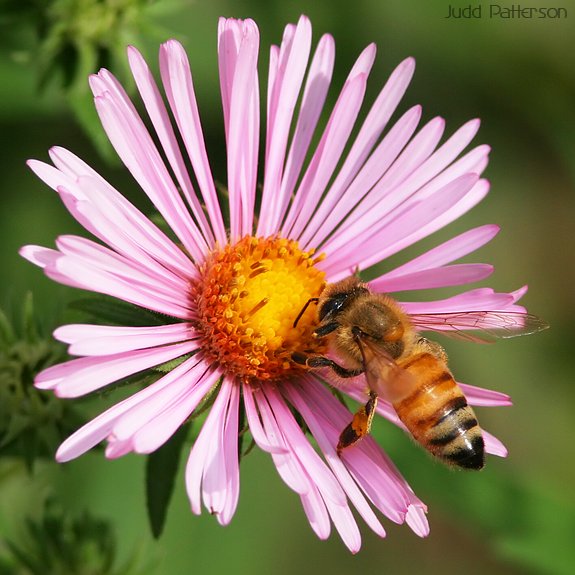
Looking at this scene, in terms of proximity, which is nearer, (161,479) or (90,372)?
(90,372)

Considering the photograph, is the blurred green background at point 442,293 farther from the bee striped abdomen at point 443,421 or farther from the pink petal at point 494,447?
the bee striped abdomen at point 443,421

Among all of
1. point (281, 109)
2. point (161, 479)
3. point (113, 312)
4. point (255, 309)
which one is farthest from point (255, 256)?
point (161, 479)

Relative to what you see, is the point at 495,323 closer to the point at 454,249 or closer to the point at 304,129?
the point at 454,249

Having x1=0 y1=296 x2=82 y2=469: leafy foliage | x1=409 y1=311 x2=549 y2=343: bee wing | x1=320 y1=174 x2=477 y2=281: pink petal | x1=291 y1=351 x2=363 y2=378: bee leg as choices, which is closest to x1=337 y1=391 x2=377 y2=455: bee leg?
x1=291 y1=351 x2=363 y2=378: bee leg

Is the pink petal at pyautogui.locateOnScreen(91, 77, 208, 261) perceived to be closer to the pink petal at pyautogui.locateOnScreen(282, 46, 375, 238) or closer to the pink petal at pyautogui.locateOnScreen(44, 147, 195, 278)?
the pink petal at pyautogui.locateOnScreen(44, 147, 195, 278)

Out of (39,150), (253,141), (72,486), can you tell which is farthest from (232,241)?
(39,150)

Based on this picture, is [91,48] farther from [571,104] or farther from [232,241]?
[571,104]

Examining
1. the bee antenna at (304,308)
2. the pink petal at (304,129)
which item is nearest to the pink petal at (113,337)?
the bee antenna at (304,308)
